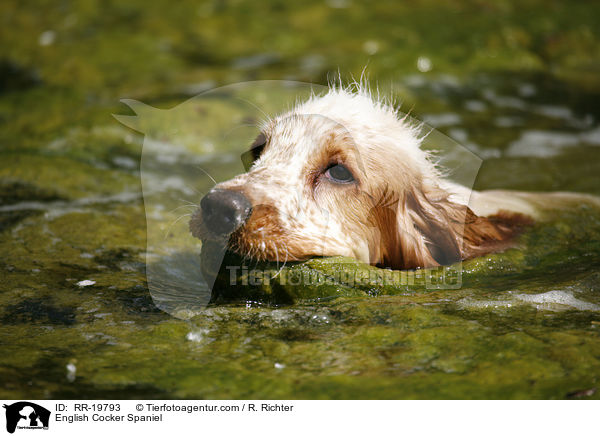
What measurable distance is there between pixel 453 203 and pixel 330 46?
5639 millimetres

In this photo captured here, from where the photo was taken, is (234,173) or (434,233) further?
(234,173)

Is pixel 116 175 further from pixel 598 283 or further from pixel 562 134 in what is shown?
pixel 562 134

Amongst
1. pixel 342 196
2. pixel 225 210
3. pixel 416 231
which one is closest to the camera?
pixel 225 210

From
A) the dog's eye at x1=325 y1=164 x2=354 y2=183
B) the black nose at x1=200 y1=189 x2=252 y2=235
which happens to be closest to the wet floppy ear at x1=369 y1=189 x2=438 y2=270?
the dog's eye at x1=325 y1=164 x2=354 y2=183

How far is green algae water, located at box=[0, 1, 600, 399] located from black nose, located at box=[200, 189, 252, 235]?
0.40 m

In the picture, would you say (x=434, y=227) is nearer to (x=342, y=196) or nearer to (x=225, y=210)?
(x=342, y=196)

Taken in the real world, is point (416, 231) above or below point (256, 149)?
below

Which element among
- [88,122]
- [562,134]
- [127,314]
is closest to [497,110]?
[562,134]

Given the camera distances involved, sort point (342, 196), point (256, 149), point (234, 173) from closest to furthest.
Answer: point (342, 196), point (256, 149), point (234, 173)

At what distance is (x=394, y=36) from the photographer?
9.57m

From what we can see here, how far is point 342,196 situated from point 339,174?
0.15 meters
